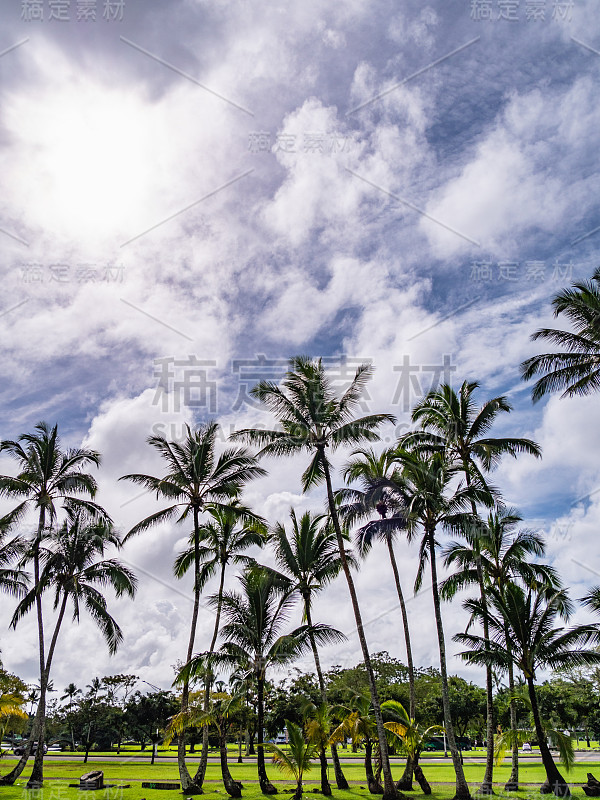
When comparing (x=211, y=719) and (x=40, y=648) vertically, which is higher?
(x=40, y=648)

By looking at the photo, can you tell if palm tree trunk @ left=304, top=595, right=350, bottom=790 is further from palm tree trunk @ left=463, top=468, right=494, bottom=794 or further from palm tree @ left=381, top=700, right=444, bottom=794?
palm tree trunk @ left=463, top=468, right=494, bottom=794

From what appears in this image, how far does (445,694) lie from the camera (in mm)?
21969

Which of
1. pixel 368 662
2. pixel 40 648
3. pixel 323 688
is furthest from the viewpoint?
pixel 40 648

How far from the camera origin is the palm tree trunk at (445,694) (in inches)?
813

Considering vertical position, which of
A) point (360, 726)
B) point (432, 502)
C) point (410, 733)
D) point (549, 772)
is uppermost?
point (432, 502)

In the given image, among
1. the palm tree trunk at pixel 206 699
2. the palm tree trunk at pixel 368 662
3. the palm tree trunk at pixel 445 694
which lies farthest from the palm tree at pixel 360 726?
the palm tree trunk at pixel 206 699

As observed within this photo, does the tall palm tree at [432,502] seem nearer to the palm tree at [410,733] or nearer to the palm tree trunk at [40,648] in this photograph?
the palm tree at [410,733]

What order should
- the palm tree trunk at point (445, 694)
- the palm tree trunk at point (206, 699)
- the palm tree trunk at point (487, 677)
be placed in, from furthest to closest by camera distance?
the palm tree trunk at point (206, 699) < the palm tree trunk at point (487, 677) < the palm tree trunk at point (445, 694)

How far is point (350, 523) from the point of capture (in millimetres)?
25438

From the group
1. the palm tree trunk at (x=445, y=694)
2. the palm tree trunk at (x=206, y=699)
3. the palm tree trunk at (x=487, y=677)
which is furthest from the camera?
the palm tree trunk at (x=206, y=699)

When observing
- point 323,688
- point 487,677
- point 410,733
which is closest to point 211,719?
point 323,688

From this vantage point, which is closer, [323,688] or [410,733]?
[410,733]

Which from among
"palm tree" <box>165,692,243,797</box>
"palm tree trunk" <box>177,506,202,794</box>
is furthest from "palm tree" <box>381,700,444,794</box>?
"palm tree trunk" <box>177,506,202,794</box>

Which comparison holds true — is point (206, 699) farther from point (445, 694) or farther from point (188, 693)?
point (445, 694)
